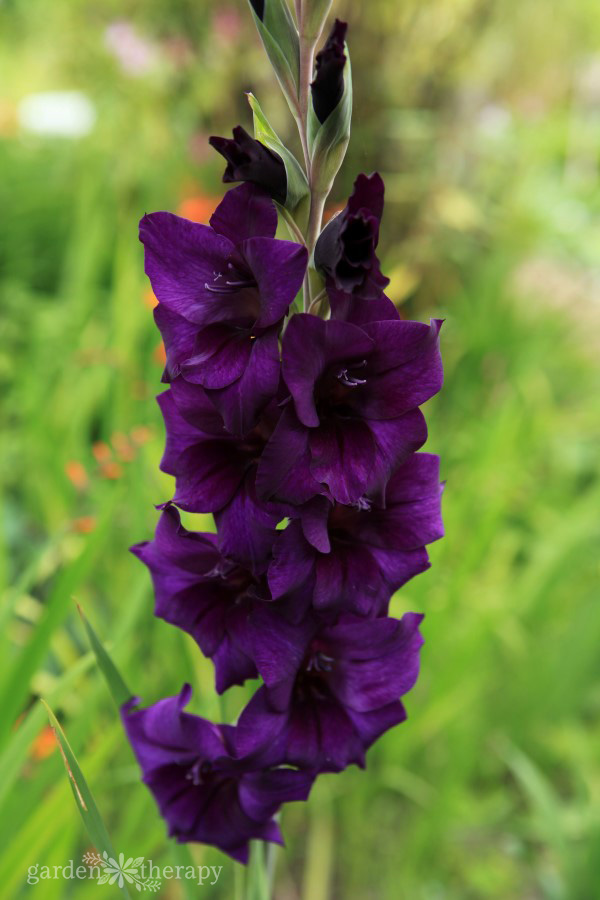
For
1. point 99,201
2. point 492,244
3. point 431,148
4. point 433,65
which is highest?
point 433,65

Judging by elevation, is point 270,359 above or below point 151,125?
below

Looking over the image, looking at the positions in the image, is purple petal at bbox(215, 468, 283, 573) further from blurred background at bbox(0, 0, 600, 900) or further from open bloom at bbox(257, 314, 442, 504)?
blurred background at bbox(0, 0, 600, 900)

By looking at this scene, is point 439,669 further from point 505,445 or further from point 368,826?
point 505,445

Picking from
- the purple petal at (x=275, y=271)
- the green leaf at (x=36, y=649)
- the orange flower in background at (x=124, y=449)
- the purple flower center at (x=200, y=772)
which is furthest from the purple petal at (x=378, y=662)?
the orange flower in background at (x=124, y=449)

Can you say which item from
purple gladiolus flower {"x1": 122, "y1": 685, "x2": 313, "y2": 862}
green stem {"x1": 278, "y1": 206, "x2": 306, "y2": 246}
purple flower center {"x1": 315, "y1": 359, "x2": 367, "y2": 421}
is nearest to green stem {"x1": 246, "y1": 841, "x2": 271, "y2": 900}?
purple gladiolus flower {"x1": 122, "y1": 685, "x2": 313, "y2": 862}

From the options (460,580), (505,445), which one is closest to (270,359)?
(460,580)

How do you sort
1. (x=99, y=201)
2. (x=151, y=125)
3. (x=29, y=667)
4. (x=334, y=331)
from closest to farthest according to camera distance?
(x=334, y=331) → (x=29, y=667) → (x=99, y=201) → (x=151, y=125)

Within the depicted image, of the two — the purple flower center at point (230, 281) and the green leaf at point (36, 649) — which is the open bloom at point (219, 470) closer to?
the purple flower center at point (230, 281)

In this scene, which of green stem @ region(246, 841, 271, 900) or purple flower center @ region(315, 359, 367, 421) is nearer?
purple flower center @ region(315, 359, 367, 421)

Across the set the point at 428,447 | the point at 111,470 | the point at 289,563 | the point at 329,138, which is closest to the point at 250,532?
the point at 289,563
